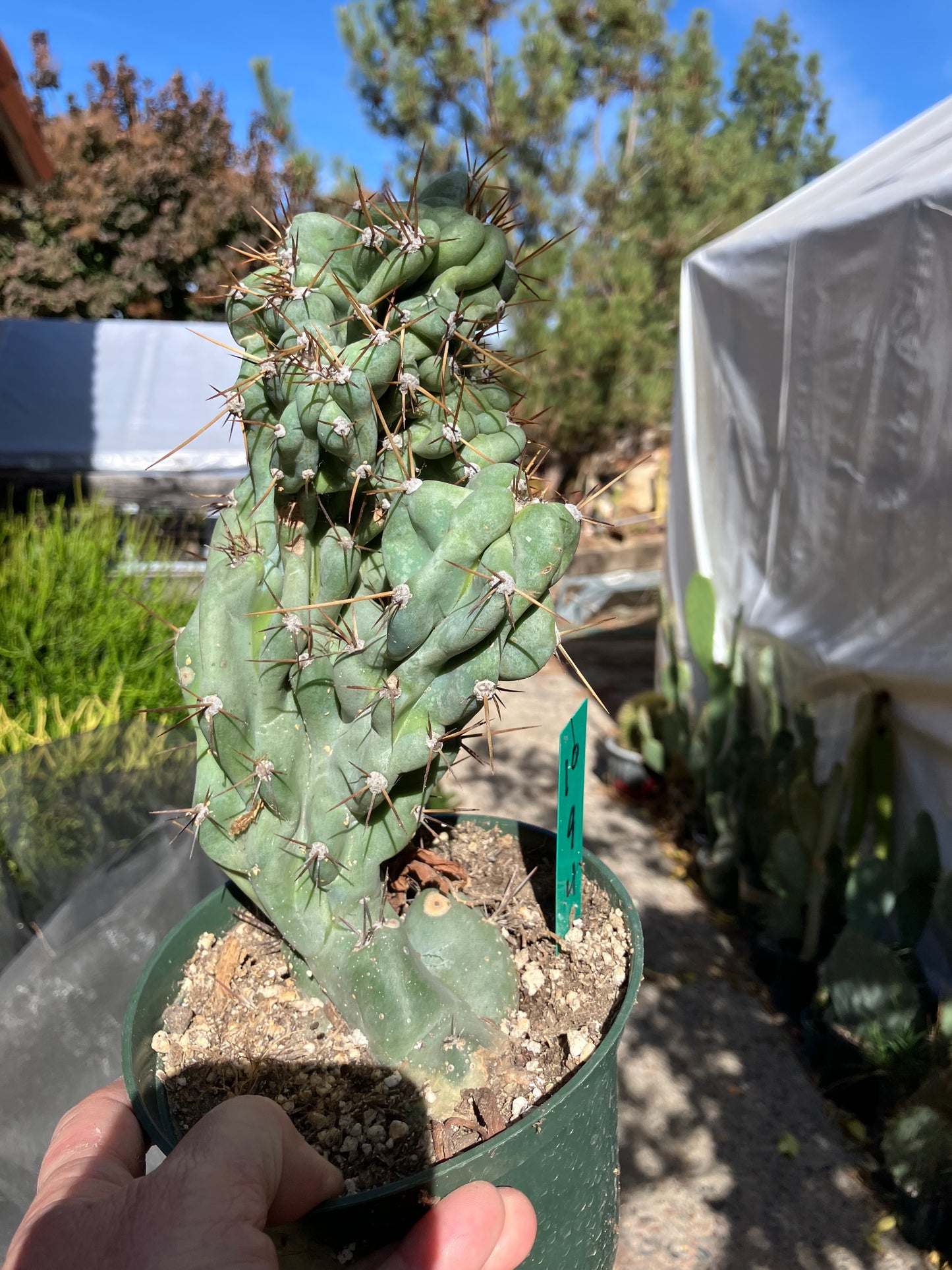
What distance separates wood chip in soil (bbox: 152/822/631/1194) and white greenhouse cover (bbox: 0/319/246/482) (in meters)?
5.42

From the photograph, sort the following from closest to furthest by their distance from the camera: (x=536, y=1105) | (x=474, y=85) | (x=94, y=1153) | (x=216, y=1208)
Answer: (x=216, y=1208), (x=94, y=1153), (x=536, y=1105), (x=474, y=85)

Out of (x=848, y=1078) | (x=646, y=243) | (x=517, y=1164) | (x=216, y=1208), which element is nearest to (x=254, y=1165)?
(x=216, y=1208)

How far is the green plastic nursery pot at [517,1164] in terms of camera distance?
0.89 meters

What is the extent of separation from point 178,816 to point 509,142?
6.64m

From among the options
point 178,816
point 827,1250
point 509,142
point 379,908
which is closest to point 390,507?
point 379,908

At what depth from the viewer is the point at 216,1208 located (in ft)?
2.39

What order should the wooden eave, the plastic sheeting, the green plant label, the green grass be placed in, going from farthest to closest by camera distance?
1. the wooden eave
2. the green grass
3. the plastic sheeting
4. the green plant label

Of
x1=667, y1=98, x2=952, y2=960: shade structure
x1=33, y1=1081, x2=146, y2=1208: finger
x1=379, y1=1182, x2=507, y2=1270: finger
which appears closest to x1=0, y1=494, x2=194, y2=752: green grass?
x1=33, y1=1081, x2=146, y2=1208: finger

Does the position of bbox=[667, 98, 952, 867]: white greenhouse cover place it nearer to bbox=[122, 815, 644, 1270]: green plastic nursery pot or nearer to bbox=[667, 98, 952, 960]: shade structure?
bbox=[667, 98, 952, 960]: shade structure

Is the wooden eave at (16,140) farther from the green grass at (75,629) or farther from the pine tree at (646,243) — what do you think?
the pine tree at (646,243)

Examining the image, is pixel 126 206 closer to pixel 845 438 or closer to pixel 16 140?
pixel 16 140

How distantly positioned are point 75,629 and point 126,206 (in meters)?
10.6

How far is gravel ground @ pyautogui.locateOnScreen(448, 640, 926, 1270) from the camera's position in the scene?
2039 millimetres

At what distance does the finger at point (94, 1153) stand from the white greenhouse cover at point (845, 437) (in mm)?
2141
